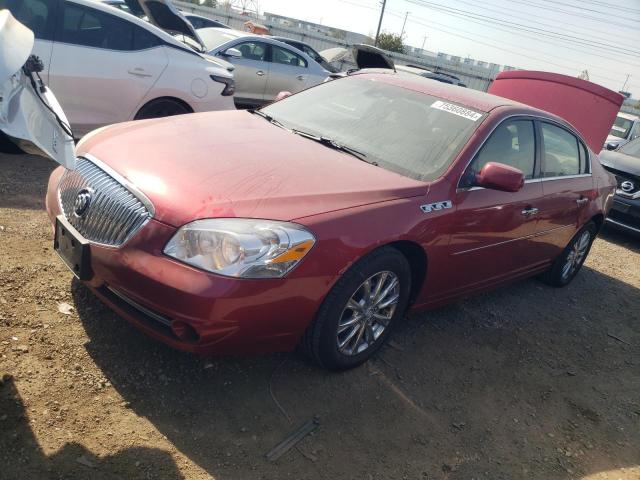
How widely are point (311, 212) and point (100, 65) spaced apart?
12.5 ft

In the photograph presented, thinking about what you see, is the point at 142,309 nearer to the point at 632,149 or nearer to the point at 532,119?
the point at 532,119

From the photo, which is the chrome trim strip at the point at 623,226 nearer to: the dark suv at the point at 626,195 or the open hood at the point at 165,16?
the dark suv at the point at 626,195

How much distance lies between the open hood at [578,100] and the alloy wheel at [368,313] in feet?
16.5

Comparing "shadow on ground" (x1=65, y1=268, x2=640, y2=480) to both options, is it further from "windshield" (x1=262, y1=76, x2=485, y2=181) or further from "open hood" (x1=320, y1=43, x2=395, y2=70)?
"open hood" (x1=320, y1=43, x2=395, y2=70)

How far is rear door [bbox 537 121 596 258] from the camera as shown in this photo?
4324 millimetres

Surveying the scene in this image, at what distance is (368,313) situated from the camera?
312 cm

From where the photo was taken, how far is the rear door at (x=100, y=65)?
521 cm

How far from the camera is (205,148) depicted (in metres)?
3.14

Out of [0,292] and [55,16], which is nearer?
[0,292]

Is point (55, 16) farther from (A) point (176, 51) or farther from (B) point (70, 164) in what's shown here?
(B) point (70, 164)

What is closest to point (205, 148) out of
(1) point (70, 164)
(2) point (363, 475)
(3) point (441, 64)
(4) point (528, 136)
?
(1) point (70, 164)

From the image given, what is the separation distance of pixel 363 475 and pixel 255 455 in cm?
51

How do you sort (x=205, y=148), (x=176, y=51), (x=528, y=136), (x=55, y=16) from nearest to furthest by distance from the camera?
1. (x=205, y=148)
2. (x=528, y=136)
3. (x=55, y=16)
4. (x=176, y=51)

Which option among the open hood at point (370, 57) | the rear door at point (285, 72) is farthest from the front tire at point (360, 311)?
the rear door at point (285, 72)
